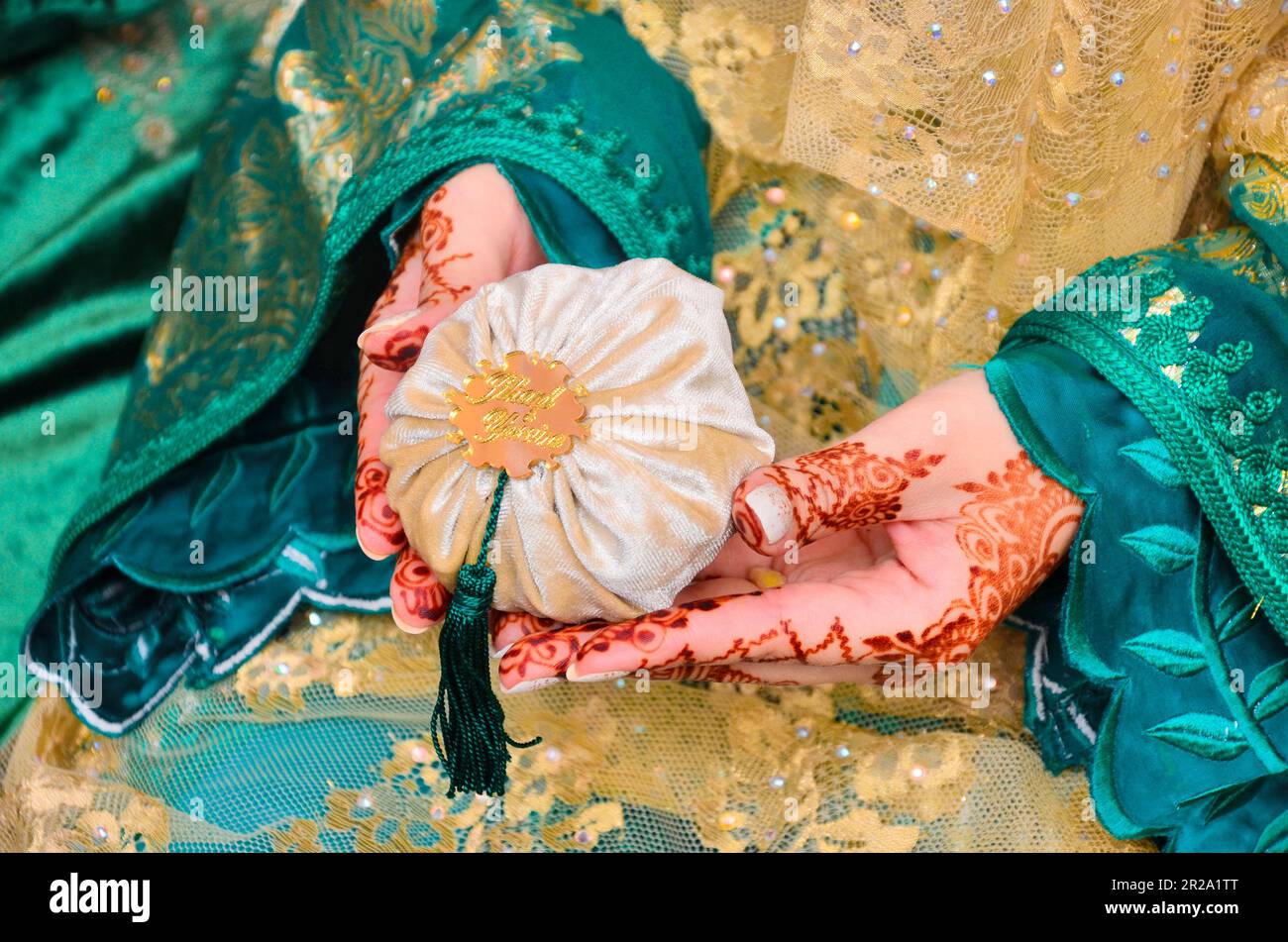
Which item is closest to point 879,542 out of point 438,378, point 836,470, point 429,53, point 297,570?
point 836,470

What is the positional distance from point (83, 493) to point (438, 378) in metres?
Result: 0.84

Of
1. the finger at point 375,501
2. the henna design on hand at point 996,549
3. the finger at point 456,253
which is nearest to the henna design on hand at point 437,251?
the finger at point 456,253

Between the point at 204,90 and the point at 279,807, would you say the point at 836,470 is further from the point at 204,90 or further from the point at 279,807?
the point at 204,90

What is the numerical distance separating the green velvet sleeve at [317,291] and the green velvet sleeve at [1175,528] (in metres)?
0.37

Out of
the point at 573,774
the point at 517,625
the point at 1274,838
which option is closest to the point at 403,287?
the point at 517,625

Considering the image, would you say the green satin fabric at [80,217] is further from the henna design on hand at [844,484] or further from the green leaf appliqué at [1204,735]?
the green leaf appliqué at [1204,735]

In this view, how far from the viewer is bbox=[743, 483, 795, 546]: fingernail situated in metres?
0.85

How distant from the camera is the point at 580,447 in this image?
88 cm

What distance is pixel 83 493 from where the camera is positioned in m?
1.55

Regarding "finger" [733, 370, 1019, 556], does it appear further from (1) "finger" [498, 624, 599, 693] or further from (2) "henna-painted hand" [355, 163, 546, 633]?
(2) "henna-painted hand" [355, 163, 546, 633]

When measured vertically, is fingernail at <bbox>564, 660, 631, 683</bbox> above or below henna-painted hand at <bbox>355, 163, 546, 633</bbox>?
below

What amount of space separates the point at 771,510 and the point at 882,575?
0.16 metres

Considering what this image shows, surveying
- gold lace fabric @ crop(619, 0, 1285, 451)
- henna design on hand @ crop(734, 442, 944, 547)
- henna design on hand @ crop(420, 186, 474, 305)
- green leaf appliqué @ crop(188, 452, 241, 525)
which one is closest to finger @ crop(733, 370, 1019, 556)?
henna design on hand @ crop(734, 442, 944, 547)

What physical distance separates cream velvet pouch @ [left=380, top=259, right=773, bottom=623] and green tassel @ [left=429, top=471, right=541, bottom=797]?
0.04ft
